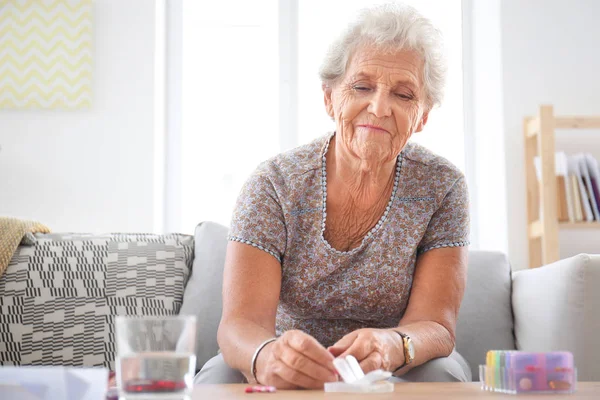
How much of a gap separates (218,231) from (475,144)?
2.03m

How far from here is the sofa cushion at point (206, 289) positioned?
1.89 m

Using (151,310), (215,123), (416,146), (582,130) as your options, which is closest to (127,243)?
(151,310)

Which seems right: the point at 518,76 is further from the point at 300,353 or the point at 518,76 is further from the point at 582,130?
the point at 300,353

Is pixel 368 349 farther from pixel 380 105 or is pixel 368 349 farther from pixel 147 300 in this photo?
pixel 147 300

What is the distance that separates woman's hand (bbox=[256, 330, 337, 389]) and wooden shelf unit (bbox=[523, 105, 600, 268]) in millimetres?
2331

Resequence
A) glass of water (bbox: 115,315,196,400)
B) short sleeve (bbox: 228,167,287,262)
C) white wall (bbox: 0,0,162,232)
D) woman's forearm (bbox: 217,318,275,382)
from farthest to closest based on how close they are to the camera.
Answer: white wall (bbox: 0,0,162,232) < short sleeve (bbox: 228,167,287,262) < woman's forearm (bbox: 217,318,275,382) < glass of water (bbox: 115,315,196,400)

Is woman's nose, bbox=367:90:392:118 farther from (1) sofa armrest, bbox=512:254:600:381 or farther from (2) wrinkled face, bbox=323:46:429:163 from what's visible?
(1) sofa armrest, bbox=512:254:600:381

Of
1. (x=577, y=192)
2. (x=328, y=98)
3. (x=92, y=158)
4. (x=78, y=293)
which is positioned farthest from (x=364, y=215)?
(x=92, y=158)

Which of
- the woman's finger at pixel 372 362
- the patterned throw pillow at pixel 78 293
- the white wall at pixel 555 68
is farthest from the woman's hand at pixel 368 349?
the white wall at pixel 555 68

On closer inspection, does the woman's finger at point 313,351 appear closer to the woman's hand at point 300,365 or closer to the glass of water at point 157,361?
the woman's hand at point 300,365

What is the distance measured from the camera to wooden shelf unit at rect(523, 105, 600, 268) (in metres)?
3.12

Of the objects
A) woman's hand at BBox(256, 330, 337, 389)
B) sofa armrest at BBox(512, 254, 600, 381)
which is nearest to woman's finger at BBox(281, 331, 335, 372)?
woman's hand at BBox(256, 330, 337, 389)

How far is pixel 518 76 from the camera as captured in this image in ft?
11.2

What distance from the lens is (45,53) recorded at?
3.44 m
